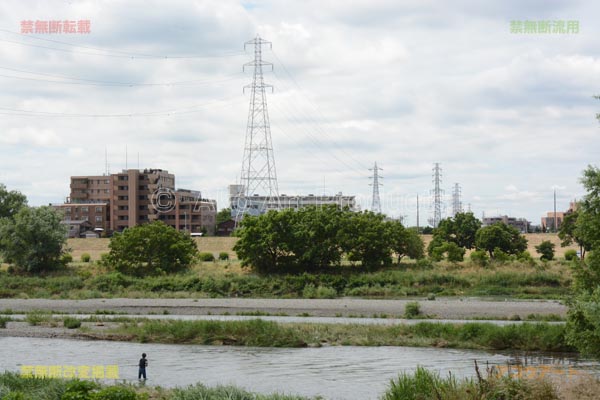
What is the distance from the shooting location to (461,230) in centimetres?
10019

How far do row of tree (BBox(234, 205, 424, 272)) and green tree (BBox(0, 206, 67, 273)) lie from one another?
21.4 metres

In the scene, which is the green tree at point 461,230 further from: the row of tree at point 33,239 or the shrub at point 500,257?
the row of tree at point 33,239

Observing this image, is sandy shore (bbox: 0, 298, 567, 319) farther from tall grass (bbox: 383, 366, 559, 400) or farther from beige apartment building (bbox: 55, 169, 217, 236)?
beige apartment building (bbox: 55, 169, 217, 236)

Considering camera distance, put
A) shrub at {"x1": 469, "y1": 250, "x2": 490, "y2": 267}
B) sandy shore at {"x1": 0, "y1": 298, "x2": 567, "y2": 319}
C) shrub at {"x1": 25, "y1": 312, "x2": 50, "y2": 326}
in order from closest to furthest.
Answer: shrub at {"x1": 25, "y1": 312, "x2": 50, "y2": 326} → sandy shore at {"x1": 0, "y1": 298, "x2": 567, "y2": 319} → shrub at {"x1": 469, "y1": 250, "x2": 490, "y2": 267}

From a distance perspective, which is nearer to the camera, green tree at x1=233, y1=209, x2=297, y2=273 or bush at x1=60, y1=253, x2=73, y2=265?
green tree at x1=233, y1=209, x2=297, y2=273

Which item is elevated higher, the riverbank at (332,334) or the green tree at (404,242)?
the green tree at (404,242)

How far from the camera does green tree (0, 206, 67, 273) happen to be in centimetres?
8000

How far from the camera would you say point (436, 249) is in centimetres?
8431

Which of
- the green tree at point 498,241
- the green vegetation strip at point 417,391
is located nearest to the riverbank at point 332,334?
the green vegetation strip at point 417,391

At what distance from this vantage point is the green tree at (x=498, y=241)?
9031 centimetres

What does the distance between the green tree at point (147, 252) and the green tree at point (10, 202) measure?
105 feet

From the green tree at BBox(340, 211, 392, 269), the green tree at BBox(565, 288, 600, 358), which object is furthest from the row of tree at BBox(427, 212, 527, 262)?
the green tree at BBox(565, 288, 600, 358)

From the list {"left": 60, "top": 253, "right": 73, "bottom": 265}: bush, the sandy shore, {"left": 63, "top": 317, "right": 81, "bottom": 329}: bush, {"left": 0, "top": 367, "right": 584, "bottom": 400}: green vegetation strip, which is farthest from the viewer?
{"left": 60, "top": 253, "right": 73, "bottom": 265}: bush

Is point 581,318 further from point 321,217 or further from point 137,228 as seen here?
point 137,228
